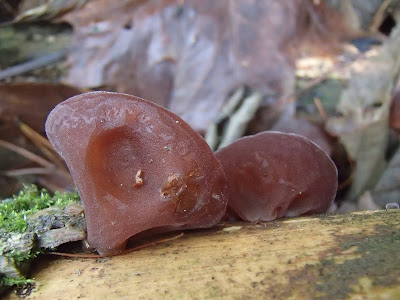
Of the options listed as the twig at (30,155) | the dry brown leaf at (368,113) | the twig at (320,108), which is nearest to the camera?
the dry brown leaf at (368,113)

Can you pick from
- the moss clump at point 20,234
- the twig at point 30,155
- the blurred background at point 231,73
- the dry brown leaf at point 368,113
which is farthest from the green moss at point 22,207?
the dry brown leaf at point 368,113

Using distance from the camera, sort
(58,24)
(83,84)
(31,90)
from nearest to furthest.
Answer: (31,90) → (83,84) → (58,24)

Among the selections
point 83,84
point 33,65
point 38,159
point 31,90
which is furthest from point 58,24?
point 38,159

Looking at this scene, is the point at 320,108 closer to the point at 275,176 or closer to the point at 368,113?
the point at 368,113

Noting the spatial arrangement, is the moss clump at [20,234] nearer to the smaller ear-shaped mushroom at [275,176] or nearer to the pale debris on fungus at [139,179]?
the pale debris on fungus at [139,179]

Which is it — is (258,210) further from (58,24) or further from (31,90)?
(58,24)

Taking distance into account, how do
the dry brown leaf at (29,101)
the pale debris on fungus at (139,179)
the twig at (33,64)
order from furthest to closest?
the twig at (33,64) < the dry brown leaf at (29,101) < the pale debris on fungus at (139,179)

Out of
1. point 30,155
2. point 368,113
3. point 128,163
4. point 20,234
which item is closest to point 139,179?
point 128,163
